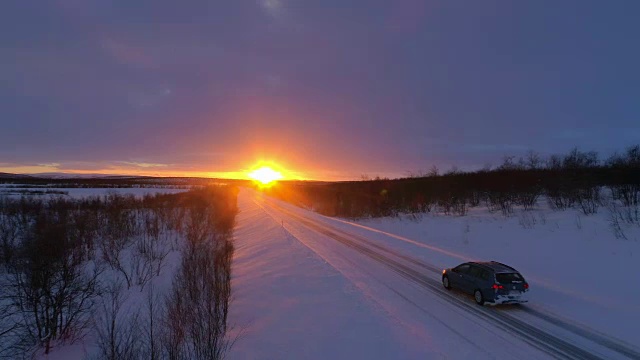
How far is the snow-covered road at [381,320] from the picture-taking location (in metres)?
9.78

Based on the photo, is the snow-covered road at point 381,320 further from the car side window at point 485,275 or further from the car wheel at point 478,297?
the car side window at point 485,275

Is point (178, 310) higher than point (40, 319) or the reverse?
higher

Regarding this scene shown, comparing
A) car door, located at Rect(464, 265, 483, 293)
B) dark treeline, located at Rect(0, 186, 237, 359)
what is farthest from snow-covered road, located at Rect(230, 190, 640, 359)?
dark treeline, located at Rect(0, 186, 237, 359)

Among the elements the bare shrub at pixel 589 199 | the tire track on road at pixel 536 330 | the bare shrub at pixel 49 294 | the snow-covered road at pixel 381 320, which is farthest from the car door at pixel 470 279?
the bare shrub at pixel 589 199

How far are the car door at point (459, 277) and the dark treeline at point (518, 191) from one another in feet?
Answer: 44.0

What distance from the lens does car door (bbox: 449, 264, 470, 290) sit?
14630 millimetres

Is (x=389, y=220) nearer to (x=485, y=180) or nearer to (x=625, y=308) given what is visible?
(x=485, y=180)

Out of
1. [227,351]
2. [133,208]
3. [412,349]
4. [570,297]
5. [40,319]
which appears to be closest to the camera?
[412,349]

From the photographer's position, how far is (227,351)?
1095 cm

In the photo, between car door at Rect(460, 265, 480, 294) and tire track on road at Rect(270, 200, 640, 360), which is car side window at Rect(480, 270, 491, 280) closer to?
car door at Rect(460, 265, 480, 294)

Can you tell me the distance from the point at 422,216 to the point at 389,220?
4.05 m

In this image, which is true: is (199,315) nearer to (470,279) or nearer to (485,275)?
(470,279)

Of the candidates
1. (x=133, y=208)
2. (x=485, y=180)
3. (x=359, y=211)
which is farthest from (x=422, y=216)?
(x=133, y=208)

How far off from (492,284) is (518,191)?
28916 mm
